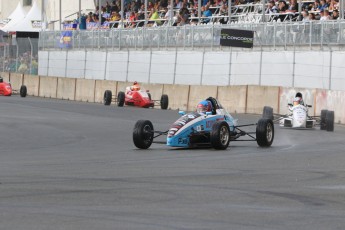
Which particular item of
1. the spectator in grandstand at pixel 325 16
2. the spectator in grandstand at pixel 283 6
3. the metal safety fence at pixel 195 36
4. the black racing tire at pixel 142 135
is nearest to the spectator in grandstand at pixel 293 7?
the spectator in grandstand at pixel 283 6

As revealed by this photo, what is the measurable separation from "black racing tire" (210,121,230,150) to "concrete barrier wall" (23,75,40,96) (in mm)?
32612

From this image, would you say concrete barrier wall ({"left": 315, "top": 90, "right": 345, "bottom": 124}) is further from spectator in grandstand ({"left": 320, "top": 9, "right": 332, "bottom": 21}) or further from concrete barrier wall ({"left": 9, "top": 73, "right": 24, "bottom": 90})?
concrete barrier wall ({"left": 9, "top": 73, "right": 24, "bottom": 90})

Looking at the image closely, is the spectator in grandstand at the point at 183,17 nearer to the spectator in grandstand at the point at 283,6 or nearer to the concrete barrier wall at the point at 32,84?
the spectator in grandstand at the point at 283,6

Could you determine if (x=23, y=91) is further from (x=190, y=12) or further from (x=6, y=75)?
(x=190, y=12)

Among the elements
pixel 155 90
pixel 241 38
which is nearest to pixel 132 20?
pixel 155 90

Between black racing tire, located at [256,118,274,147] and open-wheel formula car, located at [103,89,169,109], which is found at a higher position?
open-wheel formula car, located at [103,89,169,109]

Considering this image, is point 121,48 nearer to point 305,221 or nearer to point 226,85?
point 226,85

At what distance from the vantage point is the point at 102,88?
45.1 meters

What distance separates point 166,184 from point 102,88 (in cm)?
3270

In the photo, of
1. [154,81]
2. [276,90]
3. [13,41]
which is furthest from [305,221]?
[13,41]

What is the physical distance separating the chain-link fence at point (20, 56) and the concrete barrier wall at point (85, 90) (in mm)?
8114

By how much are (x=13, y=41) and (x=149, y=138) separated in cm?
4012

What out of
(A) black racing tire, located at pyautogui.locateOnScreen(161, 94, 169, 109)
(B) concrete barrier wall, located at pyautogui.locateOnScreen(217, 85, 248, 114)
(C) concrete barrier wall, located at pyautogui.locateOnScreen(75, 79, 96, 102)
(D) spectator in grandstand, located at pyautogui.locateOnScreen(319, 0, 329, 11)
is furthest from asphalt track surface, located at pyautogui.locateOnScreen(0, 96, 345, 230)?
(C) concrete barrier wall, located at pyautogui.locateOnScreen(75, 79, 96, 102)

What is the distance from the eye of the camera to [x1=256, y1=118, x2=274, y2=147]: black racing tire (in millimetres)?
20422
